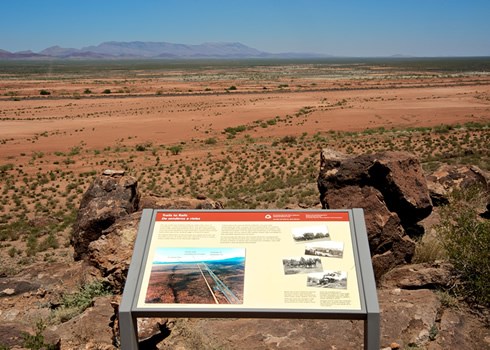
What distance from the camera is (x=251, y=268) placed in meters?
5.11

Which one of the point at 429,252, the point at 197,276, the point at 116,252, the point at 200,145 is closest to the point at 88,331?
the point at 116,252

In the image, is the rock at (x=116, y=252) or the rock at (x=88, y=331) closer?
the rock at (x=88, y=331)

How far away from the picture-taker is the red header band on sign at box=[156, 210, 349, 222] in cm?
553

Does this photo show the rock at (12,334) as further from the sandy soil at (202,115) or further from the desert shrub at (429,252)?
the sandy soil at (202,115)

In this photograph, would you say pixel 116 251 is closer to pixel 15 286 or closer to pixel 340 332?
pixel 15 286

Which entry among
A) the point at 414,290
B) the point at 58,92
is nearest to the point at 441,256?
the point at 414,290

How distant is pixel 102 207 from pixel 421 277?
7180 millimetres

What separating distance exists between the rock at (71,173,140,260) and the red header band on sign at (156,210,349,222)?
5.89 meters

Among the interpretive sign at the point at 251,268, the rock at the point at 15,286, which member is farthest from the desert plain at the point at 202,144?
the interpretive sign at the point at 251,268

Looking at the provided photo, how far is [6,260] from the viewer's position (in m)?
12.2

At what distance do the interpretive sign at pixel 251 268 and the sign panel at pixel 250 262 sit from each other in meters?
0.01

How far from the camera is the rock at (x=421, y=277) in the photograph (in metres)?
7.61

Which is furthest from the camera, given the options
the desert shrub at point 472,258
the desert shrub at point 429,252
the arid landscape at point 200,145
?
the arid landscape at point 200,145

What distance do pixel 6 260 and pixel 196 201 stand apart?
195 inches
